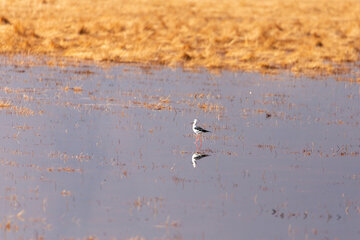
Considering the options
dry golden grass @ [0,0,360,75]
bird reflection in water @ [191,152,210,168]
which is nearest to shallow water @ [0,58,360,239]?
bird reflection in water @ [191,152,210,168]

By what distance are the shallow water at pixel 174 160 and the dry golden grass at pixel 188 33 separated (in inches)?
223

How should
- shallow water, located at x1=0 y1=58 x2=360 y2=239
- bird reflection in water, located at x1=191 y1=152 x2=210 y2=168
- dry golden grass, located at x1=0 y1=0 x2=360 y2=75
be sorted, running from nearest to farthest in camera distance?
shallow water, located at x1=0 y1=58 x2=360 y2=239 → bird reflection in water, located at x1=191 y1=152 x2=210 y2=168 → dry golden grass, located at x1=0 y1=0 x2=360 y2=75

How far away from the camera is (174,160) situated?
16219mm

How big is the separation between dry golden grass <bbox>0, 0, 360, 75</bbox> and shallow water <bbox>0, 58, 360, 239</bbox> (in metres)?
5.67

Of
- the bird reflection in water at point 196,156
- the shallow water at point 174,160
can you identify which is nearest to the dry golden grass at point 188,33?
the shallow water at point 174,160

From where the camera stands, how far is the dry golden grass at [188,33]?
108ft

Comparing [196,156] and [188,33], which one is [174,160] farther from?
[188,33]

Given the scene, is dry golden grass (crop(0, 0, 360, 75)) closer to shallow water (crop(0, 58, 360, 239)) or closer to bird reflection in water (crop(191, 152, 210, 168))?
A: shallow water (crop(0, 58, 360, 239))

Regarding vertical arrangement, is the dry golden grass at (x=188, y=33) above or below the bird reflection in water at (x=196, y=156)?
above

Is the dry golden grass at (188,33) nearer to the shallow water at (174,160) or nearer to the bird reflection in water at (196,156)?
the shallow water at (174,160)

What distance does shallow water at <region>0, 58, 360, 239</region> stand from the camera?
40.2 ft

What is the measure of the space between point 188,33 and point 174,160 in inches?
1005

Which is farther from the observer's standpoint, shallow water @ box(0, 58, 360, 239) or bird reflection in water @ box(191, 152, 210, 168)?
bird reflection in water @ box(191, 152, 210, 168)

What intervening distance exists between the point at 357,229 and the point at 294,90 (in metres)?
14.3
